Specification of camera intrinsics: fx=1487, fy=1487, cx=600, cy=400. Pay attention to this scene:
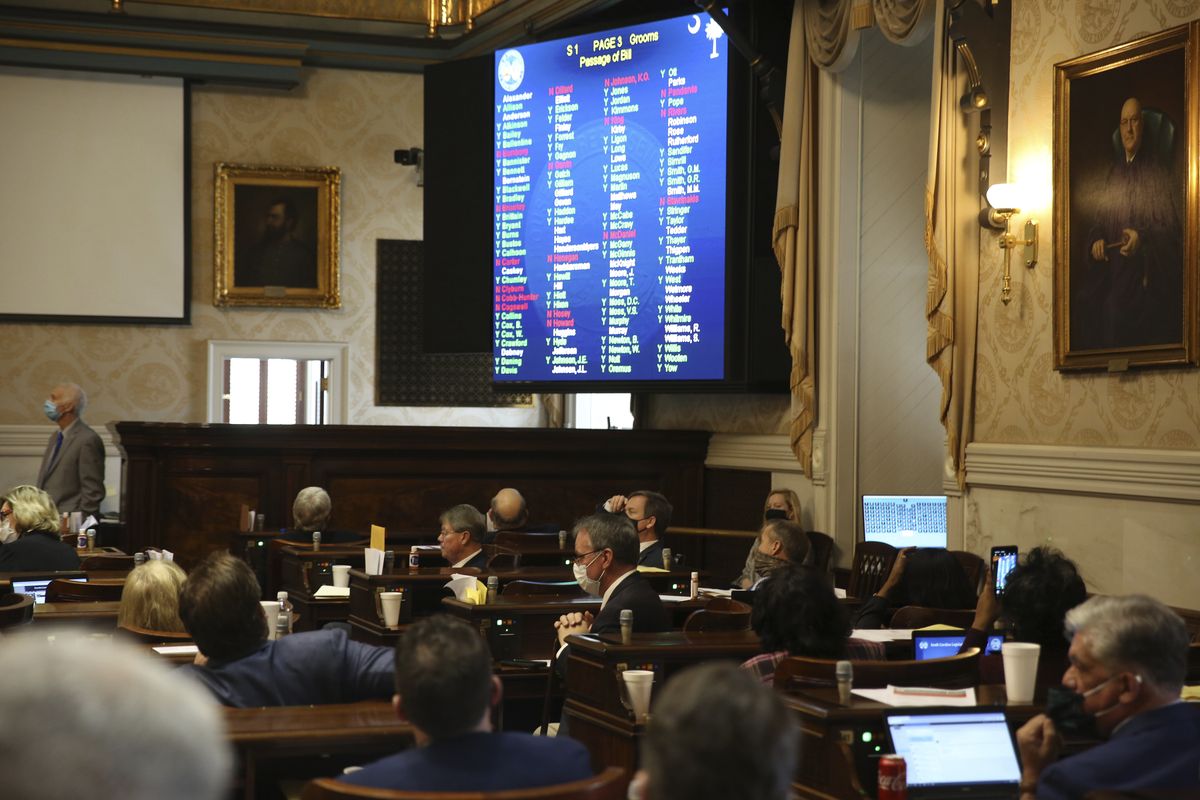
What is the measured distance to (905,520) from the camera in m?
8.80

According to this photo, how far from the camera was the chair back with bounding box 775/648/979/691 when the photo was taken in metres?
4.12

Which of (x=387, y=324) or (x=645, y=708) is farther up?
(x=387, y=324)

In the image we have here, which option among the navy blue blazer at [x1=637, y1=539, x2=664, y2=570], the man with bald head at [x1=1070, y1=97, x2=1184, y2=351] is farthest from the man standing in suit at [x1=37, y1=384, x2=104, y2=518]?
the man with bald head at [x1=1070, y1=97, x2=1184, y2=351]

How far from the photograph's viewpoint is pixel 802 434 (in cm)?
972

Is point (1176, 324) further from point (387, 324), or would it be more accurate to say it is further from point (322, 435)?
point (387, 324)

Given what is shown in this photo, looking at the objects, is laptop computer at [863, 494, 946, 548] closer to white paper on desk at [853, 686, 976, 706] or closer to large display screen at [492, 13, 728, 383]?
large display screen at [492, 13, 728, 383]

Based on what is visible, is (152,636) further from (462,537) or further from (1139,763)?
(1139,763)

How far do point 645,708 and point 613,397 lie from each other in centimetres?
941

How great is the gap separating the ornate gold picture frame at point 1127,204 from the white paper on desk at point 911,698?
2855mm

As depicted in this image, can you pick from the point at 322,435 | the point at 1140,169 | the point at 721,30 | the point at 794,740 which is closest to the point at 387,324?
the point at 322,435

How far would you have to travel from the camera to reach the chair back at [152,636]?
501 centimetres

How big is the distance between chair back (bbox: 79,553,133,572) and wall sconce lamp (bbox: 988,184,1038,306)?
4849 millimetres

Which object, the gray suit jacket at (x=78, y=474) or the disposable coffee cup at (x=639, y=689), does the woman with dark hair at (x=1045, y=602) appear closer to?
the disposable coffee cup at (x=639, y=689)

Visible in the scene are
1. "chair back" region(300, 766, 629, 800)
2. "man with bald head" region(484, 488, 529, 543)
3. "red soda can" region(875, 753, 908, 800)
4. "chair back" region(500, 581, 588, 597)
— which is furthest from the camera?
"man with bald head" region(484, 488, 529, 543)
